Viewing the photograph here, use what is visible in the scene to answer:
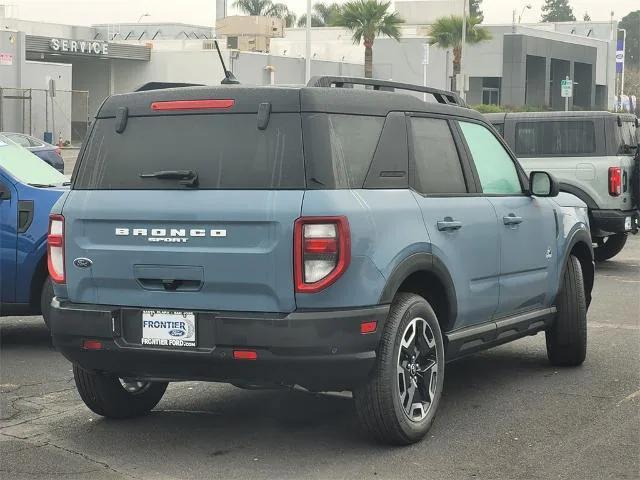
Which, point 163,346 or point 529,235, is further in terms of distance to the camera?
point 529,235

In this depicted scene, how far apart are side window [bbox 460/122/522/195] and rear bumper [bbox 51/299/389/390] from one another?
180 centimetres

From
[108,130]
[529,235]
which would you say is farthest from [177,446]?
[529,235]

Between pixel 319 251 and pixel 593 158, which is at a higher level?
pixel 593 158

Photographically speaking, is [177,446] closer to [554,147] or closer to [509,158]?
[509,158]

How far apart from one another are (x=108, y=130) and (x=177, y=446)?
5.75ft

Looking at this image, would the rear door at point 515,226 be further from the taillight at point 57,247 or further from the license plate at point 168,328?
the taillight at point 57,247

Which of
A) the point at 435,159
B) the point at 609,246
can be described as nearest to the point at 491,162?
the point at 435,159

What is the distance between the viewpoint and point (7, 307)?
8547 mm

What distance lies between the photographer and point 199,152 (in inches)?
223

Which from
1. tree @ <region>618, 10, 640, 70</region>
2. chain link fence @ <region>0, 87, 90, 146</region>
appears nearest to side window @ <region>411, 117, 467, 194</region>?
chain link fence @ <region>0, 87, 90, 146</region>

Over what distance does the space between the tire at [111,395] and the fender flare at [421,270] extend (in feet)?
5.46

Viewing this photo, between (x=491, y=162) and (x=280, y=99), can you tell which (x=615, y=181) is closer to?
(x=491, y=162)

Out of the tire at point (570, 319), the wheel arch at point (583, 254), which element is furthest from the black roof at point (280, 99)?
the tire at point (570, 319)

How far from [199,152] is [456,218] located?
5.23 ft
